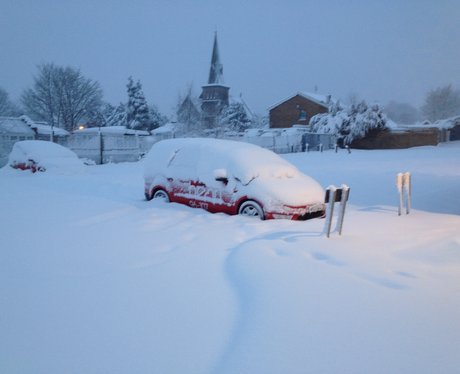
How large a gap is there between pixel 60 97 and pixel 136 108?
9499 millimetres

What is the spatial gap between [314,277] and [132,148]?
2204 cm

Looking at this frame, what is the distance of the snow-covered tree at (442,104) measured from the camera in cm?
6756

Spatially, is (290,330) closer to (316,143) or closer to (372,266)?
(372,266)

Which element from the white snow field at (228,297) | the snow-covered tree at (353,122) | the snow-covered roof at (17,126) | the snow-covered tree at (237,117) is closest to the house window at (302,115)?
the snow-covered tree at (353,122)

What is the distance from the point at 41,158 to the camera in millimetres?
14805

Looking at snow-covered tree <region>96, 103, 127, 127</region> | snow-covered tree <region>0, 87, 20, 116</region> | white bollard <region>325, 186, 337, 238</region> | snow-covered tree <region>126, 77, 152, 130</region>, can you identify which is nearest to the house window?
snow-covered tree <region>126, 77, 152, 130</region>

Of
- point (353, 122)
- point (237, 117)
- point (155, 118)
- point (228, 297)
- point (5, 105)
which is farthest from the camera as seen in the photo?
point (155, 118)

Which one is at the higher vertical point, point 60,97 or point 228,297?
point 60,97

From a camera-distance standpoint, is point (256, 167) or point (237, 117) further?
point (237, 117)

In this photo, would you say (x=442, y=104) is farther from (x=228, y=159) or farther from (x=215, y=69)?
(x=228, y=159)

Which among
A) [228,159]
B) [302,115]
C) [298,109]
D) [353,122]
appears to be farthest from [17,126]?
[228,159]

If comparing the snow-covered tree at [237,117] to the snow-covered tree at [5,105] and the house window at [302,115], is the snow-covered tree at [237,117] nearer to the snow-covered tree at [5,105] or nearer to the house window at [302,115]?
the house window at [302,115]

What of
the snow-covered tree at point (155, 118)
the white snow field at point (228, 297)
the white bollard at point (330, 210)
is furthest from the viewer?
the snow-covered tree at point (155, 118)

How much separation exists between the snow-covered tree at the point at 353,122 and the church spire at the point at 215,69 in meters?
36.3
